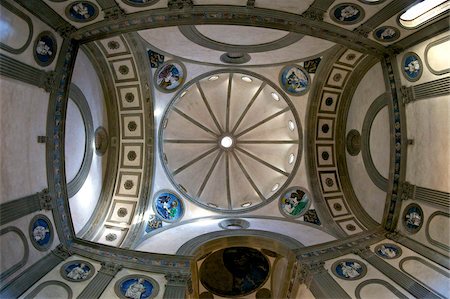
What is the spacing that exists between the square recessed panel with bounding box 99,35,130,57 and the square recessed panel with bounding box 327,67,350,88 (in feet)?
26.9

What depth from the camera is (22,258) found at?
9727 mm

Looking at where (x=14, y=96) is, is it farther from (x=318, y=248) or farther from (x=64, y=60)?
(x=318, y=248)

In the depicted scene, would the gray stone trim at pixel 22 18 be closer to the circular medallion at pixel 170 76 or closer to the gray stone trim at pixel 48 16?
the gray stone trim at pixel 48 16

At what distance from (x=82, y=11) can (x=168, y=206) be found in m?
9.29

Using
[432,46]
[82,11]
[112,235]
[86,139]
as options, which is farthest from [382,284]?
[82,11]

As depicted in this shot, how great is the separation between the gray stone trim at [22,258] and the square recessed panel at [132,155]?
6593 mm

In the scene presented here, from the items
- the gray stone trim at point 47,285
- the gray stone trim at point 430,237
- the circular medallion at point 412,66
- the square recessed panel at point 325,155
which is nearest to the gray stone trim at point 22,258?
the gray stone trim at point 47,285

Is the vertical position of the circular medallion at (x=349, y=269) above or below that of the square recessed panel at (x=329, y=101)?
below

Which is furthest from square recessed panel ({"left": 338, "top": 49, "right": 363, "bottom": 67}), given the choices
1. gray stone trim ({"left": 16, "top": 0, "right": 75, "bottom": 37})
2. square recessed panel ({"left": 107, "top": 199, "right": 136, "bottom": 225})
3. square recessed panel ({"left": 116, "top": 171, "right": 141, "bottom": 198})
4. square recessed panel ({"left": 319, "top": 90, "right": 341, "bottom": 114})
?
square recessed panel ({"left": 107, "top": 199, "right": 136, "bottom": 225})

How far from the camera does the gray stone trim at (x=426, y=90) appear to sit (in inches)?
413

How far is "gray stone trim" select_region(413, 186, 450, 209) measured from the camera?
10.7m

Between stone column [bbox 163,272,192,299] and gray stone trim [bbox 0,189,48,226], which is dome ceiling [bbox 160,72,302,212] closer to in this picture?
stone column [bbox 163,272,192,299]

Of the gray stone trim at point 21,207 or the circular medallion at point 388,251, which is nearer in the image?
the gray stone trim at point 21,207

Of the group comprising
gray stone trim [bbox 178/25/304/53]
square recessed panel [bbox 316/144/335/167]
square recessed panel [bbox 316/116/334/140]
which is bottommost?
square recessed panel [bbox 316/144/335/167]
